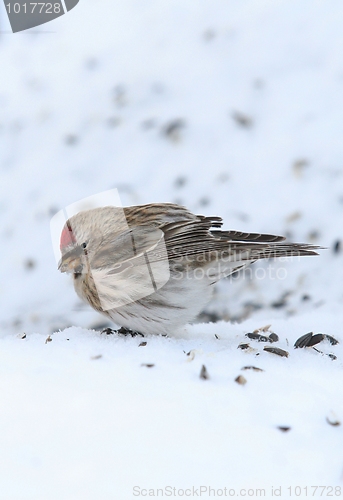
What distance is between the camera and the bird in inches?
93.5

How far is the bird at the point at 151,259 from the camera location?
7.79 feet

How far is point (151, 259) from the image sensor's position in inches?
94.1

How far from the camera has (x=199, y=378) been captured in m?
1.76

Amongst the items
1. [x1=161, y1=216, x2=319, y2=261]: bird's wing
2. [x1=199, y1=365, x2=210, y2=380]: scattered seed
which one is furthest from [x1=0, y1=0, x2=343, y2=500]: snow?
[x1=161, y1=216, x2=319, y2=261]: bird's wing

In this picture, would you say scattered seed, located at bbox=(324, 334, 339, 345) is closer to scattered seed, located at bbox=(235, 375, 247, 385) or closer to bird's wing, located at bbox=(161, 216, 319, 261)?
bird's wing, located at bbox=(161, 216, 319, 261)

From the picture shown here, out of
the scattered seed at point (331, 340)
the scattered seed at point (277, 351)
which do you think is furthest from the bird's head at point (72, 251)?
the scattered seed at point (331, 340)

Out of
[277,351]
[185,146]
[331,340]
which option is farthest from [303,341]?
[185,146]

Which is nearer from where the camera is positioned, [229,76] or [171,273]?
[171,273]

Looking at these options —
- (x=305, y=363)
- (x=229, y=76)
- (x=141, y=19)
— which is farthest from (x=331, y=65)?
(x=305, y=363)

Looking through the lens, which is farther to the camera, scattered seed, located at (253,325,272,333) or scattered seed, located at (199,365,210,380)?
scattered seed, located at (253,325,272,333)

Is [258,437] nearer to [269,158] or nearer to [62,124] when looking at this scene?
[269,158]

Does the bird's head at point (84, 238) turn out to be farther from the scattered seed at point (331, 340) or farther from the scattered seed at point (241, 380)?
the scattered seed at point (331, 340)

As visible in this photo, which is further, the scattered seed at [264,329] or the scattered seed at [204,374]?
the scattered seed at [264,329]

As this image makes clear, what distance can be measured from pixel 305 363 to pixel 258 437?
1.99ft
